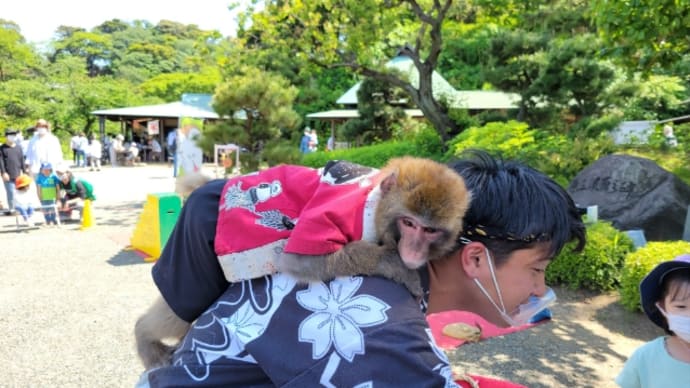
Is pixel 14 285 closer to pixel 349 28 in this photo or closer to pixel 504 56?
pixel 349 28

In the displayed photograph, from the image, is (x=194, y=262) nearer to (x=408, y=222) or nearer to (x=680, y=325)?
(x=408, y=222)

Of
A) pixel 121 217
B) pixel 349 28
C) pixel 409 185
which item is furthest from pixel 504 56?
pixel 409 185

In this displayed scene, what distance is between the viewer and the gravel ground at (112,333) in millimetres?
3848

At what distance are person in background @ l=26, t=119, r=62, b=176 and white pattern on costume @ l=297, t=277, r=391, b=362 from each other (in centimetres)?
1021

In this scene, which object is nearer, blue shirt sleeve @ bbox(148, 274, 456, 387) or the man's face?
blue shirt sleeve @ bbox(148, 274, 456, 387)

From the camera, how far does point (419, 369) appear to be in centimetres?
87

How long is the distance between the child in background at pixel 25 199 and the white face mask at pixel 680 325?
9.12 meters

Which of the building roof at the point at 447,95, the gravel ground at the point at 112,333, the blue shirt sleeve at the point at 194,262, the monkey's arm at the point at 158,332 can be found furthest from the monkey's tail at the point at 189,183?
the building roof at the point at 447,95

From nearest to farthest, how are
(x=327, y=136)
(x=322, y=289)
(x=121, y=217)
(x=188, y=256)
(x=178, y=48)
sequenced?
(x=322, y=289) < (x=188, y=256) < (x=121, y=217) < (x=327, y=136) < (x=178, y=48)

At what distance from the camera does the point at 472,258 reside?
3.94 feet

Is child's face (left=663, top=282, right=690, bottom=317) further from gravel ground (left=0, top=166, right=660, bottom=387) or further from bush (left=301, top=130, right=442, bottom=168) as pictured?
bush (left=301, top=130, right=442, bottom=168)

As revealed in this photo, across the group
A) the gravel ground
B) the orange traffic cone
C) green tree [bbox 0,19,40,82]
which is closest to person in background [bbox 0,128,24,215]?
the orange traffic cone

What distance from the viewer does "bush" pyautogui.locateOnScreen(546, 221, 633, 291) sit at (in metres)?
5.33

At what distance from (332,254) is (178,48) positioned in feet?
226
